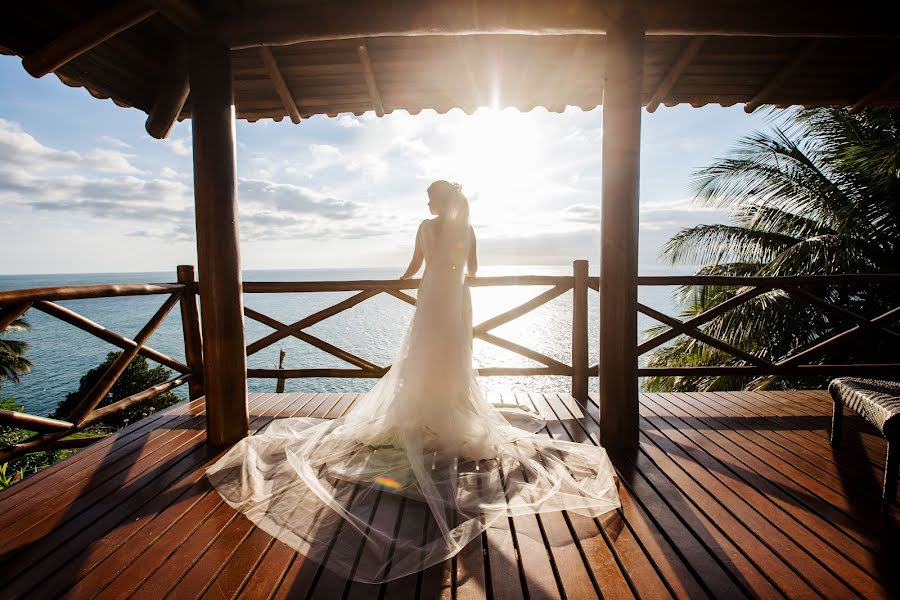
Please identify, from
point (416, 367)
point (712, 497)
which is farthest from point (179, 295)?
point (712, 497)

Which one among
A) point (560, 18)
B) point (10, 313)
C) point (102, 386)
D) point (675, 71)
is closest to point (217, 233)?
point (10, 313)

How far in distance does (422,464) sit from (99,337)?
247 cm

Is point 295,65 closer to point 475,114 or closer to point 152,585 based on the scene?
point 475,114

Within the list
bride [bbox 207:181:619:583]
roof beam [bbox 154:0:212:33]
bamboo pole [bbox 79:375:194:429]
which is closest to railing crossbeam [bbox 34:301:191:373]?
bamboo pole [bbox 79:375:194:429]

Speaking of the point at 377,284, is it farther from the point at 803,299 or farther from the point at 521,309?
the point at 803,299

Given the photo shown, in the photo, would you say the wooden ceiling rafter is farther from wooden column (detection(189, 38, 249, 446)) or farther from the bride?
wooden column (detection(189, 38, 249, 446))

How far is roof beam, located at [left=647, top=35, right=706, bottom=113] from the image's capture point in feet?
10.1

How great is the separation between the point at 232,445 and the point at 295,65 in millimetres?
2903

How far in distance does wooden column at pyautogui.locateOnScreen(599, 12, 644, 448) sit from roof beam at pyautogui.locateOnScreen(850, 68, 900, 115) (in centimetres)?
253

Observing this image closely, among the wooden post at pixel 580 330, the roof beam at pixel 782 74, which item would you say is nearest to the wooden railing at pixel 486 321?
the wooden post at pixel 580 330

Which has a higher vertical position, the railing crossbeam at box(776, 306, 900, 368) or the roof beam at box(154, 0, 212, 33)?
the roof beam at box(154, 0, 212, 33)

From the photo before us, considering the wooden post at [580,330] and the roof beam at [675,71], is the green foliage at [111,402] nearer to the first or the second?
the wooden post at [580,330]

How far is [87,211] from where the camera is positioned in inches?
4333

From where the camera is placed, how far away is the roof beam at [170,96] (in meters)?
3.08
